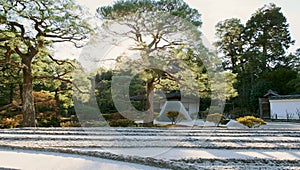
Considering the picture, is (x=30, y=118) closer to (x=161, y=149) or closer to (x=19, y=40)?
(x=19, y=40)

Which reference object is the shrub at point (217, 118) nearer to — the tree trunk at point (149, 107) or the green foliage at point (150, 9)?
the tree trunk at point (149, 107)

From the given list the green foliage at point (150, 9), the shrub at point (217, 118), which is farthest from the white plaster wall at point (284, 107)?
the green foliage at point (150, 9)

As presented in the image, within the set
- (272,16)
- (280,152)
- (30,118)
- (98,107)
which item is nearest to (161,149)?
(280,152)

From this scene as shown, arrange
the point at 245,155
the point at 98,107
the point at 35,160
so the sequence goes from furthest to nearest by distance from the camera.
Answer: the point at 98,107 → the point at 245,155 → the point at 35,160

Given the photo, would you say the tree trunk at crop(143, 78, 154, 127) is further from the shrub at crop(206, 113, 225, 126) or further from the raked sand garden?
the raked sand garden

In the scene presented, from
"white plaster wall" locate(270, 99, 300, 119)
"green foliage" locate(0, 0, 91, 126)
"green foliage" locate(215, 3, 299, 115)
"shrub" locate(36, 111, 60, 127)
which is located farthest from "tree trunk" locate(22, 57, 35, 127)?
"green foliage" locate(215, 3, 299, 115)

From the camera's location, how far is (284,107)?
575 inches

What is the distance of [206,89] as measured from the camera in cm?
816

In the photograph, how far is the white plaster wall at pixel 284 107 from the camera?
1402cm

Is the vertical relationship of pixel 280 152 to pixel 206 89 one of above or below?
below

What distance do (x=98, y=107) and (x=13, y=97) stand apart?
3.88 meters

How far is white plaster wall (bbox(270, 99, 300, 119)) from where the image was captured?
1402cm

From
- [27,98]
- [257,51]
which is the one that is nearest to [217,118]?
[27,98]

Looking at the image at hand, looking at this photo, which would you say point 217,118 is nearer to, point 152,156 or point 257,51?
point 152,156
